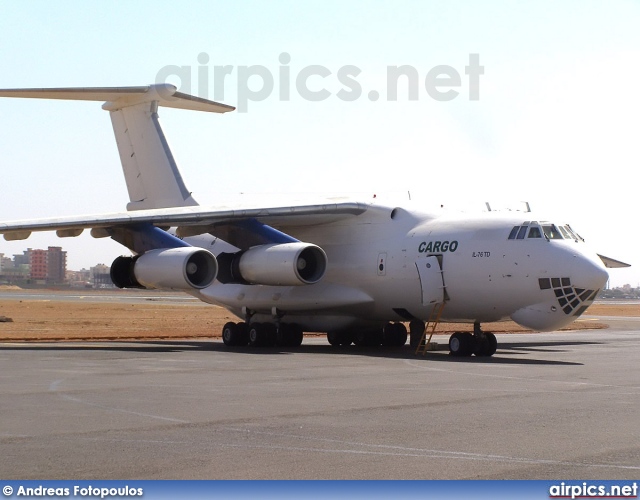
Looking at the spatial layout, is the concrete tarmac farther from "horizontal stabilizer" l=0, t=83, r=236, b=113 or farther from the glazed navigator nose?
"horizontal stabilizer" l=0, t=83, r=236, b=113

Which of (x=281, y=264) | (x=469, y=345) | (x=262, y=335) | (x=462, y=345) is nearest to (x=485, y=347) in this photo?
(x=469, y=345)

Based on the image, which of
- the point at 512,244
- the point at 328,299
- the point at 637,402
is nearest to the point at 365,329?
the point at 328,299

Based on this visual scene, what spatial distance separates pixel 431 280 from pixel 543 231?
8.51ft

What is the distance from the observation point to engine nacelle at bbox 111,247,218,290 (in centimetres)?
1964

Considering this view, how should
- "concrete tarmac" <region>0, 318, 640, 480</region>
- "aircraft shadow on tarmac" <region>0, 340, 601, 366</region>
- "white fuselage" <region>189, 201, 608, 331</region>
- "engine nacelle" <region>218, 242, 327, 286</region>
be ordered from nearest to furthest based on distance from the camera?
1. "concrete tarmac" <region>0, 318, 640, 480</region>
2. "aircraft shadow on tarmac" <region>0, 340, 601, 366</region>
3. "white fuselage" <region>189, 201, 608, 331</region>
4. "engine nacelle" <region>218, 242, 327, 286</region>

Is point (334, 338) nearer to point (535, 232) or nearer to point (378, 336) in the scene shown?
point (378, 336)

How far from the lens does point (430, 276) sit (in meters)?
19.7

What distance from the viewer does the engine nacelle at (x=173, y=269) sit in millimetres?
19641

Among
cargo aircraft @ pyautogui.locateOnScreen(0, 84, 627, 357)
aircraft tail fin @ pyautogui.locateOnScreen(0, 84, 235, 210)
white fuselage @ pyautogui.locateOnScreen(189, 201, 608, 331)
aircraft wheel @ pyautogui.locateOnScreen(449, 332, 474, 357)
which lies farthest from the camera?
aircraft tail fin @ pyautogui.locateOnScreen(0, 84, 235, 210)

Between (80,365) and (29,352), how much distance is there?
353cm

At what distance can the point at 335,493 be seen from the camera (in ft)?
19.2

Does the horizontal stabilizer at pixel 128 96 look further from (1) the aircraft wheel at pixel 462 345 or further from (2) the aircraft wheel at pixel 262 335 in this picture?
(1) the aircraft wheel at pixel 462 345

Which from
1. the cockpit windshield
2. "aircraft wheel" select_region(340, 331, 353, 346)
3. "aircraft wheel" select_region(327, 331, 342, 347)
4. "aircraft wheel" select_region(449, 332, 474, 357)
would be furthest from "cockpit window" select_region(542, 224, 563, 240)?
"aircraft wheel" select_region(327, 331, 342, 347)

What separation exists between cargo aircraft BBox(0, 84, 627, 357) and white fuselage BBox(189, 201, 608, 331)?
0.09 ft
